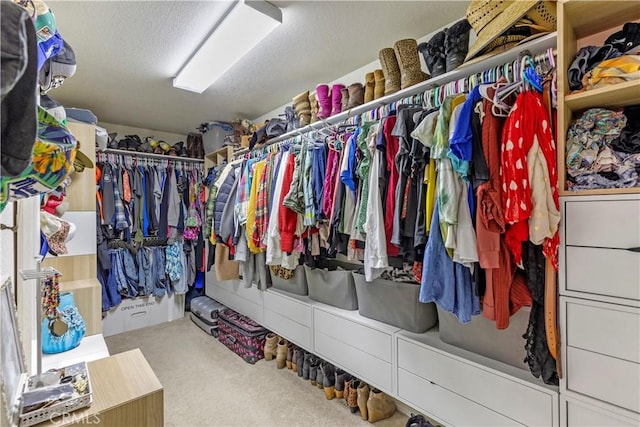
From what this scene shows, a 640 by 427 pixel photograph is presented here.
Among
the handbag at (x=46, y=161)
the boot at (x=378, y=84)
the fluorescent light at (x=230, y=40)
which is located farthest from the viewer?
the boot at (x=378, y=84)

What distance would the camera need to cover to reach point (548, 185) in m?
1.06

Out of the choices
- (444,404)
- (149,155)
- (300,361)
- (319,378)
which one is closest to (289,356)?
(300,361)

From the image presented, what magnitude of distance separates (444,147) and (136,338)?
11.7ft

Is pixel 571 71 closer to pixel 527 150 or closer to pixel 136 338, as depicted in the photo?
pixel 527 150

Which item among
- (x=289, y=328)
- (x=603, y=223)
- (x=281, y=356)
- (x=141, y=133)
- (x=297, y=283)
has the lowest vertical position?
(x=281, y=356)

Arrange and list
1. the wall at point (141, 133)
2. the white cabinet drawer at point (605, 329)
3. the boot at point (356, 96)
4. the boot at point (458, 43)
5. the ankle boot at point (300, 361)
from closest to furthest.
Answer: the white cabinet drawer at point (605, 329) < the boot at point (458, 43) < the boot at point (356, 96) < the ankle boot at point (300, 361) < the wall at point (141, 133)

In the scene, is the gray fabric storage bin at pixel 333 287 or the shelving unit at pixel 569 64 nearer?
the shelving unit at pixel 569 64

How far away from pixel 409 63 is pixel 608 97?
94 cm

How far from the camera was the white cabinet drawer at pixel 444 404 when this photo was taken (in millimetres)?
1301

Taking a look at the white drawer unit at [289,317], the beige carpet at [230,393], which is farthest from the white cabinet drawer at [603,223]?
the white drawer unit at [289,317]

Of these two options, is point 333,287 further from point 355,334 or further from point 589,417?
point 589,417

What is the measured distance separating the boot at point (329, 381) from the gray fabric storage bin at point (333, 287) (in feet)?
1.59

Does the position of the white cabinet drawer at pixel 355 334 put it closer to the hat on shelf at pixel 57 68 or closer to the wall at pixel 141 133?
the hat on shelf at pixel 57 68

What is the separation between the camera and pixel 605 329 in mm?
995
